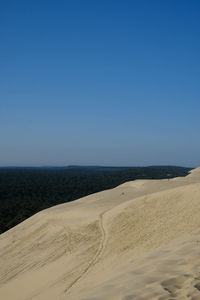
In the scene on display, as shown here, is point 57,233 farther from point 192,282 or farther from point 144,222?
point 192,282

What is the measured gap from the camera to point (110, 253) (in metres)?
11.7

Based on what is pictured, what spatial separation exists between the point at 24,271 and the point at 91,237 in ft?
10.7

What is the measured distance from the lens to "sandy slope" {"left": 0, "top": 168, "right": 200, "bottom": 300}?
18.2 feet

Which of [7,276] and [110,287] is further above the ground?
[110,287]

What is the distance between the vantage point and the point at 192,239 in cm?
901

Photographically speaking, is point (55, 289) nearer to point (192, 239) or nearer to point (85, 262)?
point (85, 262)

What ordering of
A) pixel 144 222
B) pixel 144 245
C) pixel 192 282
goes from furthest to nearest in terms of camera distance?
pixel 144 222 → pixel 144 245 → pixel 192 282

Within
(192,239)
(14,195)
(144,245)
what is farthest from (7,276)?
(14,195)

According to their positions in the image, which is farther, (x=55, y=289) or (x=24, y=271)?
(x=24, y=271)

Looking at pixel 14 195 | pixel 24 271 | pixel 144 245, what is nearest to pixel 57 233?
pixel 24 271

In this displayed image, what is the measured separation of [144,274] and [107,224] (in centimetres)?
911

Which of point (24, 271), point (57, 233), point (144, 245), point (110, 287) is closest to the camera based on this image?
point (110, 287)

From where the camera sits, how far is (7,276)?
507 inches

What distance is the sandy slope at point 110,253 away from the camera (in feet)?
18.2
